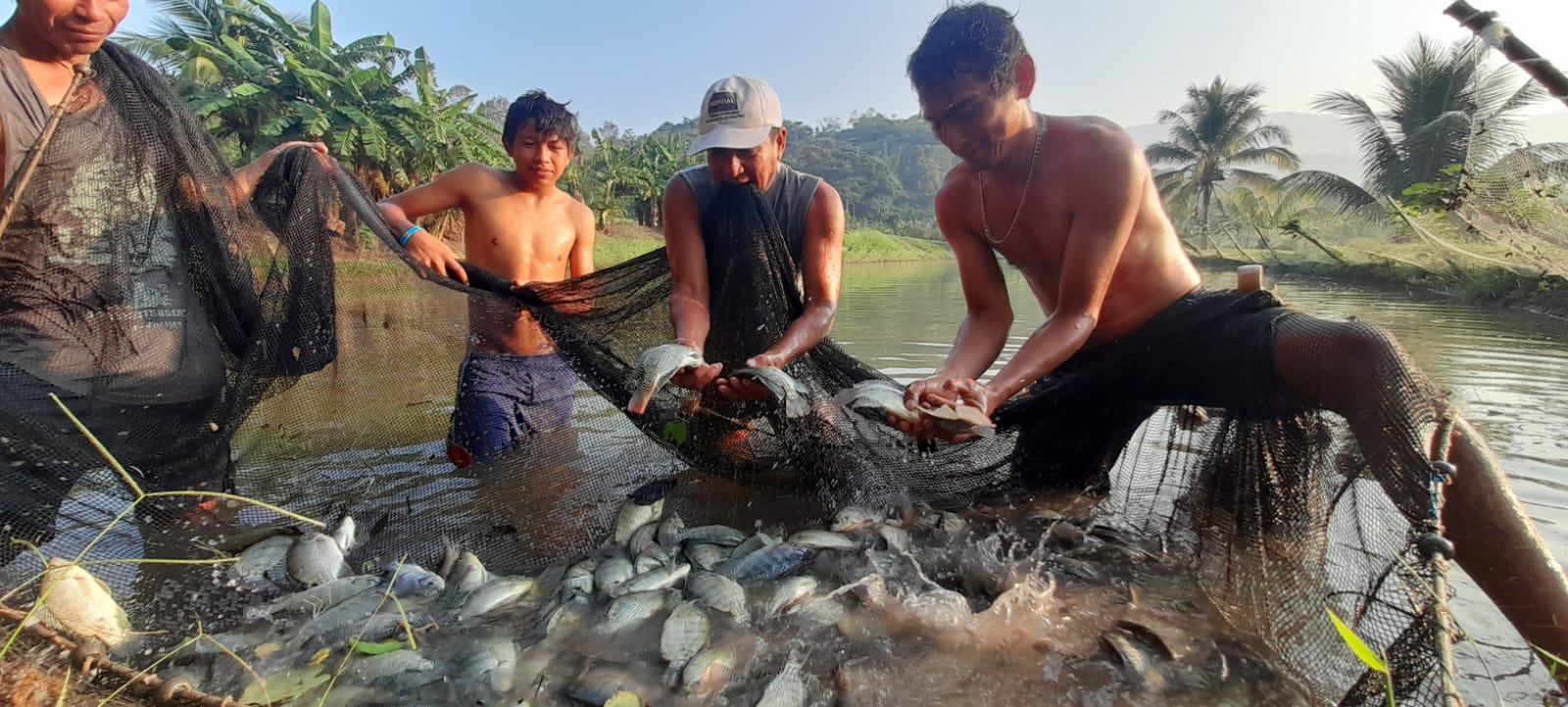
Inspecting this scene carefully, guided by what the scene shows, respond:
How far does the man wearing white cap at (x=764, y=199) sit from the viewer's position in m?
3.38

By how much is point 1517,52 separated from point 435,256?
16.2 ft

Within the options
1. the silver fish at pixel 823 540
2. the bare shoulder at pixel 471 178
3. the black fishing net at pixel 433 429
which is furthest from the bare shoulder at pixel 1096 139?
the bare shoulder at pixel 471 178

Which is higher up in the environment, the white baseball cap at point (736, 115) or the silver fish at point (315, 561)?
the white baseball cap at point (736, 115)

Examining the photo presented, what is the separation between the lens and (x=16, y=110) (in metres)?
2.48

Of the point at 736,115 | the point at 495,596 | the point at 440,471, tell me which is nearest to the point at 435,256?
the point at 440,471

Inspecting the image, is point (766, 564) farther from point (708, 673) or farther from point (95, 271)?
point (95, 271)

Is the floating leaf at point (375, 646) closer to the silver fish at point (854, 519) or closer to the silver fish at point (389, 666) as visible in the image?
the silver fish at point (389, 666)

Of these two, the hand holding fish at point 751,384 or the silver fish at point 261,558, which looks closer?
the silver fish at point 261,558

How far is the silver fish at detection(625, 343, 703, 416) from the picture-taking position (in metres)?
2.94

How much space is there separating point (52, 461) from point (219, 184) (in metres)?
1.26

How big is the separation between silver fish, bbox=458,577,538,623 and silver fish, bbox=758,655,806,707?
1057 millimetres

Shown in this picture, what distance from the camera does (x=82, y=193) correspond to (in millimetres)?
2656

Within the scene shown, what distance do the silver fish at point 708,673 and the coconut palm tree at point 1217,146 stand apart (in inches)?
1680

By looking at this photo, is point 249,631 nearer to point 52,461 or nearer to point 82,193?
point 52,461
